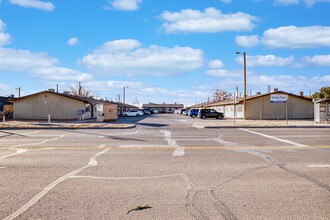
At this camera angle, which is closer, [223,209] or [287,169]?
Answer: [223,209]

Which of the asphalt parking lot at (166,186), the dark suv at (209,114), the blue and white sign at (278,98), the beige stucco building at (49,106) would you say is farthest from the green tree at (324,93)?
the asphalt parking lot at (166,186)

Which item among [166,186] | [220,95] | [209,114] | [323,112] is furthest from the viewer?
[220,95]

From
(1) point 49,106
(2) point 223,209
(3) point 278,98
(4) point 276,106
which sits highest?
(3) point 278,98

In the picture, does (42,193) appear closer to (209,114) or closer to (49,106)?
(49,106)

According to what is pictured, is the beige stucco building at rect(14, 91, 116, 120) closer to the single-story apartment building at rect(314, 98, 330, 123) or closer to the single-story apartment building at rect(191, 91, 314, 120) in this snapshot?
the single-story apartment building at rect(191, 91, 314, 120)

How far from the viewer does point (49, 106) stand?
44500 millimetres

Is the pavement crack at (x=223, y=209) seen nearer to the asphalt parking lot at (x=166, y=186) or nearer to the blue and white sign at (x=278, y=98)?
the asphalt parking lot at (x=166, y=186)

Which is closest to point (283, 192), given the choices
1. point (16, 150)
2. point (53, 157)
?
point (53, 157)

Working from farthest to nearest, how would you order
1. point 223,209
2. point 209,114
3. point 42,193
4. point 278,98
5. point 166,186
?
point 209,114 < point 278,98 < point 166,186 < point 42,193 < point 223,209

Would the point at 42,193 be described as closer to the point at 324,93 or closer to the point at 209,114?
the point at 209,114

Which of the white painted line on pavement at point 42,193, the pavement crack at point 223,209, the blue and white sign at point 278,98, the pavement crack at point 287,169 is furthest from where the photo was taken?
the blue and white sign at point 278,98

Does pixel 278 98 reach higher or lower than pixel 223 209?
higher

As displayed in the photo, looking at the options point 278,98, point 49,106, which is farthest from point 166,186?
point 278,98

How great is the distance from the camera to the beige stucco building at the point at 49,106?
145 feet
